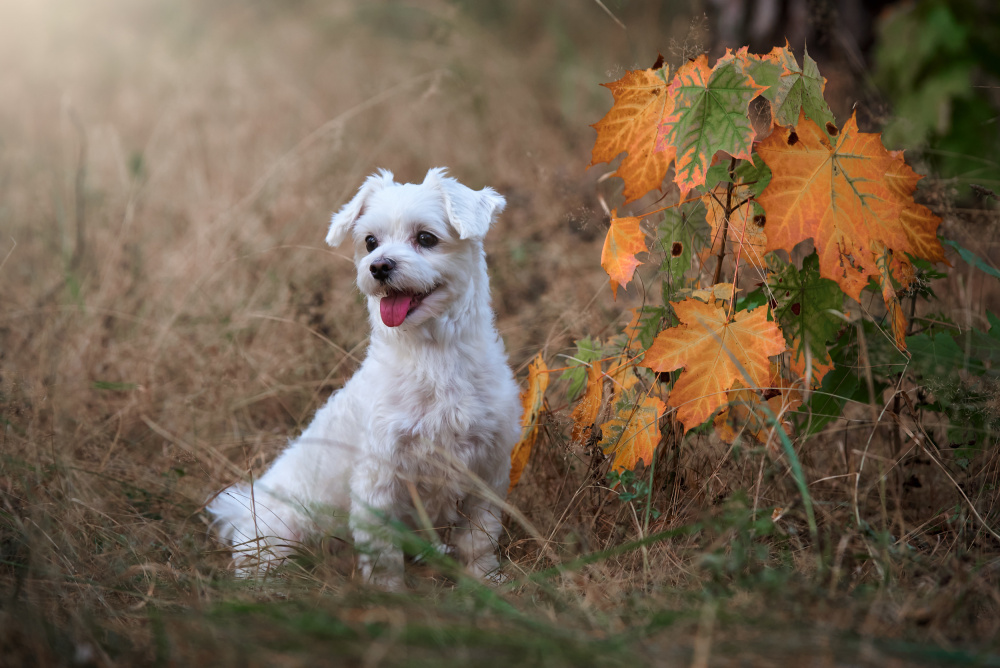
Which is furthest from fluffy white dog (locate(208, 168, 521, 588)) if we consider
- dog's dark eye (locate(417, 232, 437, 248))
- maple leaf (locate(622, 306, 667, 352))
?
maple leaf (locate(622, 306, 667, 352))

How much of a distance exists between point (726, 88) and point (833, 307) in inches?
31.6

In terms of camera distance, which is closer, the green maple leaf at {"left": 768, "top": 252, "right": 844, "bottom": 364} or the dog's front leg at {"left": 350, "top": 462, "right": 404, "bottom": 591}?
the green maple leaf at {"left": 768, "top": 252, "right": 844, "bottom": 364}

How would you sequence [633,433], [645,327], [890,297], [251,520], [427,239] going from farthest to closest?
[251,520], [427,239], [645,327], [633,433], [890,297]

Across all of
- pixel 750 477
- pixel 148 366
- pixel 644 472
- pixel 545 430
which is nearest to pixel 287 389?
pixel 148 366

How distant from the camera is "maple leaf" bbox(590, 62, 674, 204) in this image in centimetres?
227

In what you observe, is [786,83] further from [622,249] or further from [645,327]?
[645,327]

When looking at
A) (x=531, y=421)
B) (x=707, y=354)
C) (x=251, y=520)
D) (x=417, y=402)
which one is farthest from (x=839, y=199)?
(x=251, y=520)

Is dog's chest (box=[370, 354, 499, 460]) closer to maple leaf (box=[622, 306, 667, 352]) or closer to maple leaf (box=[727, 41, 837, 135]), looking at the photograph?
maple leaf (box=[622, 306, 667, 352])

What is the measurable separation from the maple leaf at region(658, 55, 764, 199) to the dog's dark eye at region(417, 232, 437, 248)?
38.3 inches

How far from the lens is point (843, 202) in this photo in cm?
214

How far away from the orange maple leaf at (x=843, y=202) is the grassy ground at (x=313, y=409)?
0.60 meters

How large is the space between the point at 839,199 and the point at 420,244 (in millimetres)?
1466

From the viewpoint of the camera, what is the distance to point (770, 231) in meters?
2.11

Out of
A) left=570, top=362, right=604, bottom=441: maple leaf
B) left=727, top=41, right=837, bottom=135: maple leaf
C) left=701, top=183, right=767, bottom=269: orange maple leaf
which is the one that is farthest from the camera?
left=570, top=362, right=604, bottom=441: maple leaf
